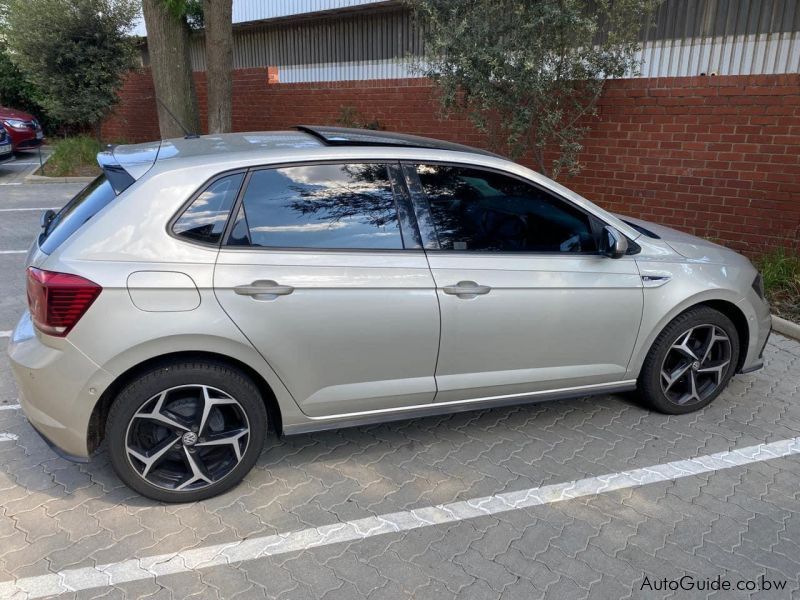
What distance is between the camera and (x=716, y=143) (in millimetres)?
7102

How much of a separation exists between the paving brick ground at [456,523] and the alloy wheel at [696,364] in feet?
0.55

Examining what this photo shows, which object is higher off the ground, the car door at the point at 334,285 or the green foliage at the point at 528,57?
the green foliage at the point at 528,57

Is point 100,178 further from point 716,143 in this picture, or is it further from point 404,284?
point 716,143

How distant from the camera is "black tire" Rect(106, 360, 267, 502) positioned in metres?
3.04

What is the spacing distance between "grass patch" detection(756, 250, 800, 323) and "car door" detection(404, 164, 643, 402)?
3.00 meters

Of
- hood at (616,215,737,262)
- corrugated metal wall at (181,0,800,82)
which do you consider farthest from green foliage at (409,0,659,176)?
hood at (616,215,737,262)

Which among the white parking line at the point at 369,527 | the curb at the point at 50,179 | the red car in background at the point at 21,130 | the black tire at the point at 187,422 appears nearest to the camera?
the white parking line at the point at 369,527

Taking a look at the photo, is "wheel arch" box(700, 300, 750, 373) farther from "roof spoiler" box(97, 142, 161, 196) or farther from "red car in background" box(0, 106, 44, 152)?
"red car in background" box(0, 106, 44, 152)

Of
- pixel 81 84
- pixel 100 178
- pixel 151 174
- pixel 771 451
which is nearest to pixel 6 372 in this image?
pixel 100 178

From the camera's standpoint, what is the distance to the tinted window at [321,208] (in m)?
3.20

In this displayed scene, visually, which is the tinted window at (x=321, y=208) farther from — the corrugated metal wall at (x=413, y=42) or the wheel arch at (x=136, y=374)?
the corrugated metal wall at (x=413, y=42)

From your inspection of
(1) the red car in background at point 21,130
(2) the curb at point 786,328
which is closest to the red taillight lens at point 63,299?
(2) the curb at point 786,328

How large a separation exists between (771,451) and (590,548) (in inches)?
61.5

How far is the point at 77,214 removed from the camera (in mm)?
3240
